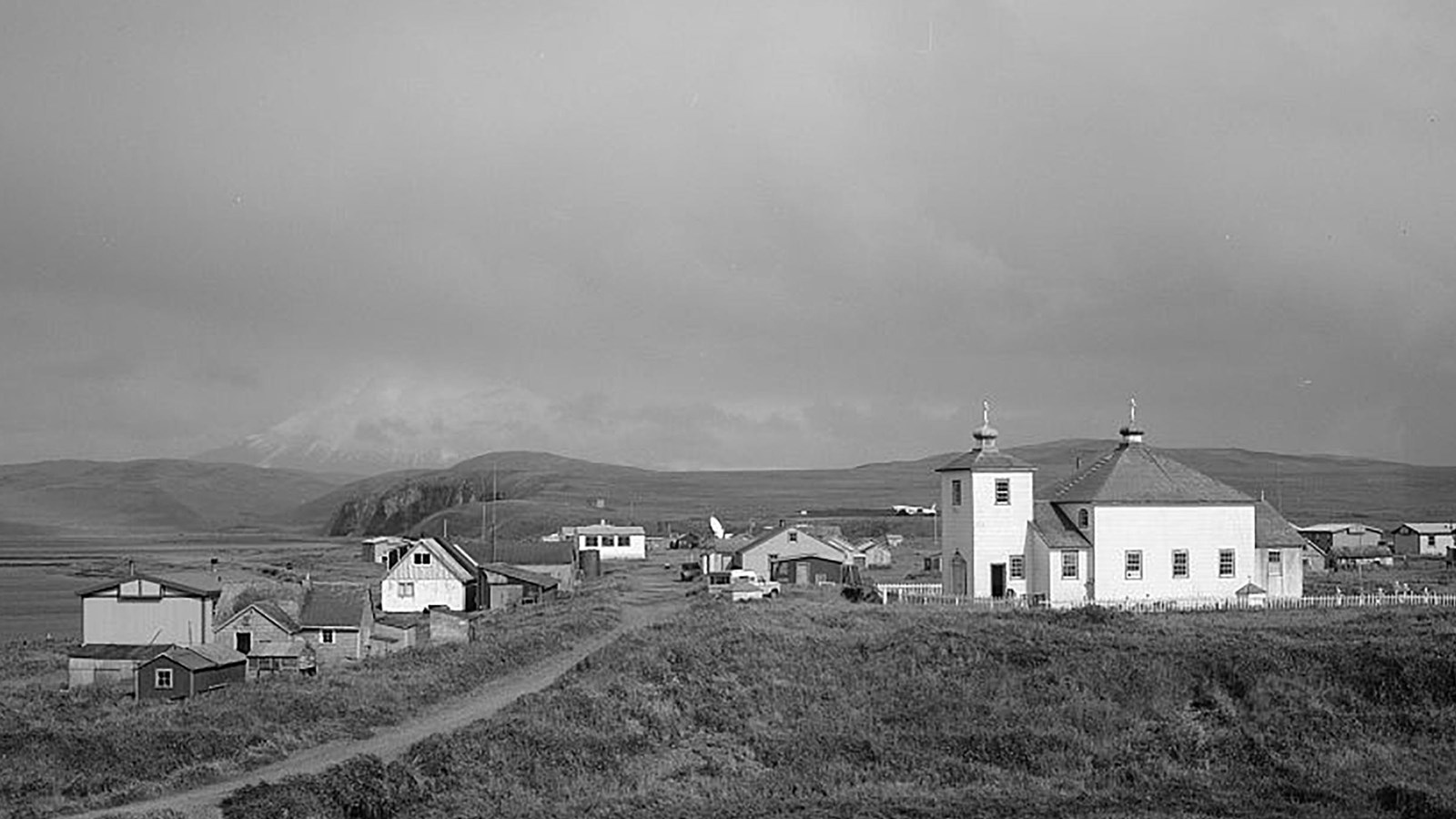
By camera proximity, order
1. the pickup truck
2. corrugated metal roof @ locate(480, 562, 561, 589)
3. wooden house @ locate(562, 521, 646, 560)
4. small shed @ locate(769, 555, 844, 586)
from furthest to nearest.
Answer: wooden house @ locate(562, 521, 646, 560) < small shed @ locate(769, 555, 844, 586) < corrugated metal roof @ locate(480, 562, 561, 589) < the pickup truck

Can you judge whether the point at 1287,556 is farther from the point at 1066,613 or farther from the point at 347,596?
the point at 347,596

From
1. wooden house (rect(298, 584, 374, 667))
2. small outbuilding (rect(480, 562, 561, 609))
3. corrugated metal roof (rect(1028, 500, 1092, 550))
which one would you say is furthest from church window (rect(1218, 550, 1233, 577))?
small outbuilding (rect(480, 562, 561, 609))

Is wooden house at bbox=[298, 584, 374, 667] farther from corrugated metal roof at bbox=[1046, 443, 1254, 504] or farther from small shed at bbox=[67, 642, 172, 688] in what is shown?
corrugated metal roof at bbox=[1046, 443, 1254, 504]

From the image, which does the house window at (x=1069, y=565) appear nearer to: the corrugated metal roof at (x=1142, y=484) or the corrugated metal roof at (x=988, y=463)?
the corrugated metal roof at (x=1142, y=484)

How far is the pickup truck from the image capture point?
44906 mm

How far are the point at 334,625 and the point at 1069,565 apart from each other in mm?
20339

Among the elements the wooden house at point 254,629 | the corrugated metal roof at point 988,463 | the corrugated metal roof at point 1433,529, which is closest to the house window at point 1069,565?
the corrugated metal roof at point 988,463

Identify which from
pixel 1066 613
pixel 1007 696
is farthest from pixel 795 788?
pixel 1066 613

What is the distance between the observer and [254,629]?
37.8 meters

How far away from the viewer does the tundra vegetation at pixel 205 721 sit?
23.9 meters

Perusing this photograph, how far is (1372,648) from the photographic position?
26781 mm

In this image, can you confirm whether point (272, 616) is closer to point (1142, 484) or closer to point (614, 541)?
point (1142, 484)

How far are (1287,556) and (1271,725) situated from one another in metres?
13.3

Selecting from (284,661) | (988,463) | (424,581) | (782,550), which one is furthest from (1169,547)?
(424,581)
